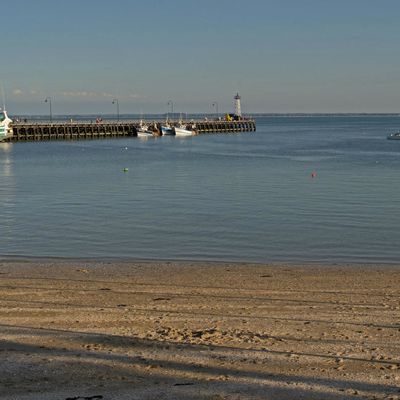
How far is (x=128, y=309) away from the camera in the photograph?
1124cm

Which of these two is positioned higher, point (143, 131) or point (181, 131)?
point (143, 131)

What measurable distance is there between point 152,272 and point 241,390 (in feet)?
27.7

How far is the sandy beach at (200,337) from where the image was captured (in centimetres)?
759

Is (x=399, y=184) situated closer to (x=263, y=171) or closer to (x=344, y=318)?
(x=263, y=171)

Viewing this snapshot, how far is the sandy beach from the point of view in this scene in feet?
24.9

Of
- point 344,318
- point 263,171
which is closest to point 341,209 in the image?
point 344,318

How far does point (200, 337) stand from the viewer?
938cm

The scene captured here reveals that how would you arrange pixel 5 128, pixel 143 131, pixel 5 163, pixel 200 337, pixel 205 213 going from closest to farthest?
pixel 200 337 → pixel 205 213 → pixel 5 163 → pixel 5 128 → pixel 143 131

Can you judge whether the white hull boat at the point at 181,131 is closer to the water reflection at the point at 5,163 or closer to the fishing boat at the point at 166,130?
the fishing boat at the point at 166,130

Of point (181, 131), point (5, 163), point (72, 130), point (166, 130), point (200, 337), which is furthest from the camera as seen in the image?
point (166, 130)

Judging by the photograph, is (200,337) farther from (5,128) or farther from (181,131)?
(181,131)

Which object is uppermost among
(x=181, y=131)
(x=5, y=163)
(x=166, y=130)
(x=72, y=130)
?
(x=72, y=130)

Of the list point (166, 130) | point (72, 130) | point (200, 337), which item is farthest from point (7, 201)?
point (166, 130)

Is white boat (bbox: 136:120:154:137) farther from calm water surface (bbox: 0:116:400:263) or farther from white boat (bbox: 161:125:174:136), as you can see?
calm water surface (bbox: 0:116:400:263)
